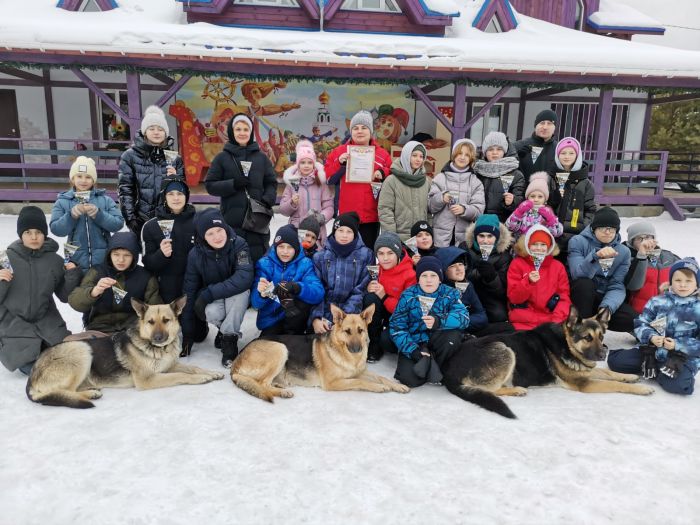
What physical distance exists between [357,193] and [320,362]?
219 cm

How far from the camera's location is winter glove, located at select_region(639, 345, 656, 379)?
373cm

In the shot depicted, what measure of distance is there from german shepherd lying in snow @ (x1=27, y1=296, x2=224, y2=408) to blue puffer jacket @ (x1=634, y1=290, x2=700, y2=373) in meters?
3.57

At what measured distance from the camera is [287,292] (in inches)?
158

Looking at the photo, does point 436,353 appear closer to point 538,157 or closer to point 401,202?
point 401,202

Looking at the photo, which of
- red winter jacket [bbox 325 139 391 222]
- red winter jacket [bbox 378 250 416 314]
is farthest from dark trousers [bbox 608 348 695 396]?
red winter jacket [bbox 325 139 391 222]

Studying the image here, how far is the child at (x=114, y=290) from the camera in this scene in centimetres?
390

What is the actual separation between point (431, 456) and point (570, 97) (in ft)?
47.7

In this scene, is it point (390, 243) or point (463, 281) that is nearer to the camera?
point (390, 243)

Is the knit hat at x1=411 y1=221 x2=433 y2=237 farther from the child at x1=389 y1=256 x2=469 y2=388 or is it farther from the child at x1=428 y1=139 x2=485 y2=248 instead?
the child at x1=389 y1=256 x2=469 y2=388

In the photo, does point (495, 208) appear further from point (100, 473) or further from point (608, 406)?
point (100, 473)

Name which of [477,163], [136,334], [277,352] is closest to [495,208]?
[477,163]

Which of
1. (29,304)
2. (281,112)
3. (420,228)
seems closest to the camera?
(29,304)

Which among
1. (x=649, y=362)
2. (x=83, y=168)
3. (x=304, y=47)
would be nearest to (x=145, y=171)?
(x=83, y=168)

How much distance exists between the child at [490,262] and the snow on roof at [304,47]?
20.4 ft
